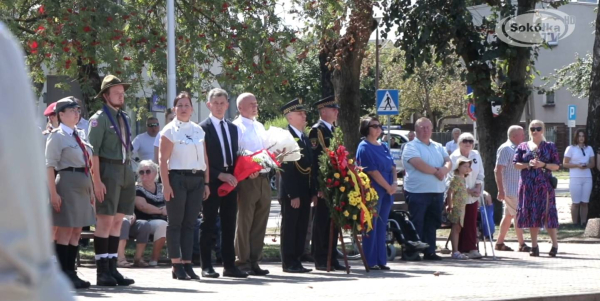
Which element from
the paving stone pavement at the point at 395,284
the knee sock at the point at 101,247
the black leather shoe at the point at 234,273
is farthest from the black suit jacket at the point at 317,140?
the knee sock at the point at 101,247

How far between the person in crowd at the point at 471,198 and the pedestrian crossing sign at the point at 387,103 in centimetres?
843

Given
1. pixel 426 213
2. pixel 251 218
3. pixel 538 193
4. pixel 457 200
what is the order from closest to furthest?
pixel 251 218 → pixel 426 213 → pixel 457 200 → pixel 538 193

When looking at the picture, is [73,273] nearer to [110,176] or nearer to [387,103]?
[110,176]

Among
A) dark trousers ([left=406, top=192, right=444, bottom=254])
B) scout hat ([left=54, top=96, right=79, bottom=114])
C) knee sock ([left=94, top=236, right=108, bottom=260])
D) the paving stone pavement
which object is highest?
scout hat ([left=54, top=96, right=79, bottom=114])

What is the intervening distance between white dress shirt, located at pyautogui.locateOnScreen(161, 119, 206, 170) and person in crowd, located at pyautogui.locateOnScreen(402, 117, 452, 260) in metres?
4.29

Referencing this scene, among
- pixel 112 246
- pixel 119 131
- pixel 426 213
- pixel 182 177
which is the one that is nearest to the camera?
pixel 119 131

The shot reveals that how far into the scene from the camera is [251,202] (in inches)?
448

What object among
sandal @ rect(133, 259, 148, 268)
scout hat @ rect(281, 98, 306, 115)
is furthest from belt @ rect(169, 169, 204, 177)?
sandal @ rect(133, 259, 148, 268)

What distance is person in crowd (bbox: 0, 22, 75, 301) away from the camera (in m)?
A: 1.59

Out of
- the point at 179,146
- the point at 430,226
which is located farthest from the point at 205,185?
the point at 430,226

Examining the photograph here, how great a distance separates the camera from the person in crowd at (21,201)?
1.59m

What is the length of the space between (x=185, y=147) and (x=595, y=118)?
10945 mm

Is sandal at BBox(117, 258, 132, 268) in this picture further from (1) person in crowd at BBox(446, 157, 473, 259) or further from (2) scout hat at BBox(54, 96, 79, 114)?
(1) person in crowd at BBox(446, 157, 473, 259)

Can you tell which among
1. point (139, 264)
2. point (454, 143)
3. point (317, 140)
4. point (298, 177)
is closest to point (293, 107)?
point (317, 140)
